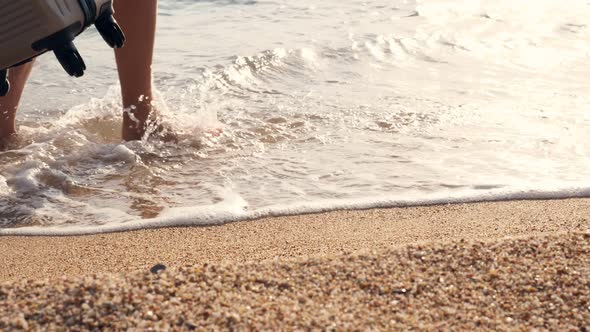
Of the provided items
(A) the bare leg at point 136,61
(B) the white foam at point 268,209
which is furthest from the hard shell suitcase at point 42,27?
(A) the bare leg at point 136,61

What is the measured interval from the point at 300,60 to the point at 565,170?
2.11 meters

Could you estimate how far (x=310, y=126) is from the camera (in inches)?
141

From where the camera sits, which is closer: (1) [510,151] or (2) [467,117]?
(1) [510,151]

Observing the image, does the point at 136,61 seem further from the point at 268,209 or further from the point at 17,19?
the point at 17,19

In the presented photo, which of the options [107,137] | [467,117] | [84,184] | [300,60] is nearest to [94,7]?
[84,184]

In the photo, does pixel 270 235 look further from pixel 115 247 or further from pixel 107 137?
pixel 107 137

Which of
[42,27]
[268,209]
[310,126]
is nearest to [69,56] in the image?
[42,27]

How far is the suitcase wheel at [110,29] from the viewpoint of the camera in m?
2.16

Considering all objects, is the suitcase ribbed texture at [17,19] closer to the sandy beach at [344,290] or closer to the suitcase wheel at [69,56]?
the suitcase wheel at [69,56]

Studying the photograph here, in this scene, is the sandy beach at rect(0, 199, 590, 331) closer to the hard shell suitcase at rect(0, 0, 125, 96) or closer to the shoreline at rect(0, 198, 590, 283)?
the shoreline at rect(0, 198, 590, 283)

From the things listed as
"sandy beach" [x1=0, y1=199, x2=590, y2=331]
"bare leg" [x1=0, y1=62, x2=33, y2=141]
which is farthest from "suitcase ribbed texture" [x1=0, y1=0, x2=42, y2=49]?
"bare leg" [x1=0, y1=62, x2=33, y2=141]

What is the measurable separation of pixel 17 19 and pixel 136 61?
134 centimetres

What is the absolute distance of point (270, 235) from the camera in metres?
2.54

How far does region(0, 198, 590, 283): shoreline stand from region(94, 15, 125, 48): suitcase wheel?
613 millimetres
